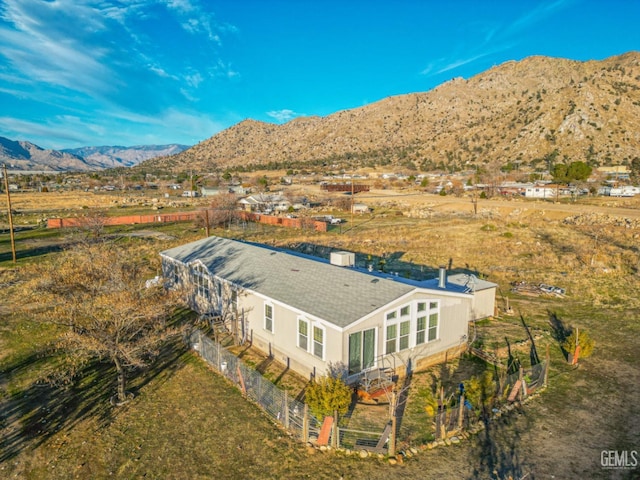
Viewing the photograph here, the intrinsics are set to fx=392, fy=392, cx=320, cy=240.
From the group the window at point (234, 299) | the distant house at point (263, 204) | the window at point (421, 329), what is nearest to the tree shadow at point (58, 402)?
the window at point (234, 299)

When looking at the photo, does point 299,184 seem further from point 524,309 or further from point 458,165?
point 524,309

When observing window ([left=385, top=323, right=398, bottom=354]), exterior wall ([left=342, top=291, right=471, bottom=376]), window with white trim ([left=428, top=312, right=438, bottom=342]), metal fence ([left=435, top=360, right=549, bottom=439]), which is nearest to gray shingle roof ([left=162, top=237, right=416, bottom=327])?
exterior wall ([left=342, top=291, right=471, bottom=376])

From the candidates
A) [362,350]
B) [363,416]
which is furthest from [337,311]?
[363,416]

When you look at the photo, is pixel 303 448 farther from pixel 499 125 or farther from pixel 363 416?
pixel 499 125

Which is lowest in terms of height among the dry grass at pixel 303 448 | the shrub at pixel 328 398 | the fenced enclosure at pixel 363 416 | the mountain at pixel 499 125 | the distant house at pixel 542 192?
the dry grass at pixel 303 448

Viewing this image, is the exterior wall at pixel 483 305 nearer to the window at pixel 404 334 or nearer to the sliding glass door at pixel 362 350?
the window at pixel 404 334

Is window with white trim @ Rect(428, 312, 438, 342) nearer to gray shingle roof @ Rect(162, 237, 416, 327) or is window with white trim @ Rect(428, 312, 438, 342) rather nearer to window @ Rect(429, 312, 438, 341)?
window @ Rect(429, 312, 438, 341)
